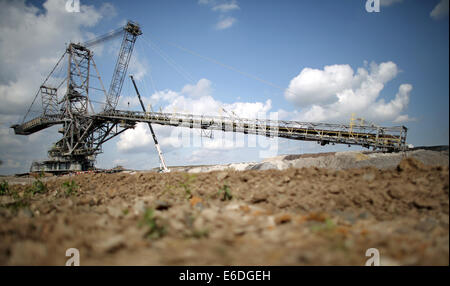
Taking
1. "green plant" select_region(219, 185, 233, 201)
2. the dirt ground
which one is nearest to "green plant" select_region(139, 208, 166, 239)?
the dirt ground

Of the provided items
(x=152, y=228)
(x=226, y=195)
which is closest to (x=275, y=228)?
(x=152, y=228)

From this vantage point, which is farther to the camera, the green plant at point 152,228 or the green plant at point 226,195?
the green plant at point 226,195

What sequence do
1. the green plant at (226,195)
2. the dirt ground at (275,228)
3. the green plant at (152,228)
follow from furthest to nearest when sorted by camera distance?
1. the green plant at (226,195)
2. the green plant at (152,228)
3. the dirt ground at (275,228)

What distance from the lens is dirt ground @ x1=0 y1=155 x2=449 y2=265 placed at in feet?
7.46

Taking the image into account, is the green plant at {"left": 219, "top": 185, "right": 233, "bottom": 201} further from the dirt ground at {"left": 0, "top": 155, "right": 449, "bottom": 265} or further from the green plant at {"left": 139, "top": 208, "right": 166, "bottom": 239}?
the green plant at {"left": 139, "top": 208, "right": 166, "bottom": 239}

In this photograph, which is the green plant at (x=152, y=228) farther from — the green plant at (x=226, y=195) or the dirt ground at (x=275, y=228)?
the green plant at (x=226, y=195)

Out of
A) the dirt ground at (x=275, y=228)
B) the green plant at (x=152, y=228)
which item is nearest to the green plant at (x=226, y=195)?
the dirt ground at (x=275, y=228)

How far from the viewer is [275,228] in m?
2.96

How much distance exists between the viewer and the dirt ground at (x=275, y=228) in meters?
2.27

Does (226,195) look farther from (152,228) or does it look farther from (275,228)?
(152,228)
